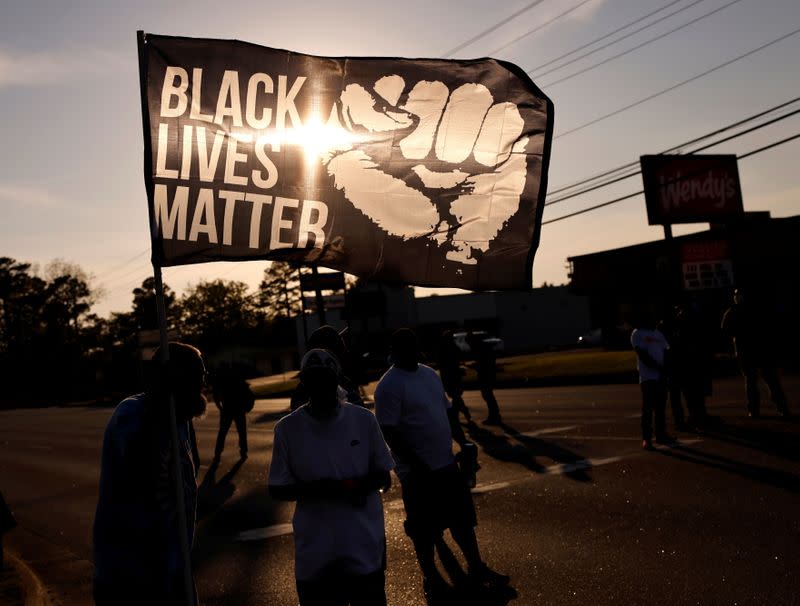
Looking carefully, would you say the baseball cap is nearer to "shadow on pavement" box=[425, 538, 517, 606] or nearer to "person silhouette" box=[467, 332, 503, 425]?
"shadow on pavement" box=[425, 538, 517, 606]

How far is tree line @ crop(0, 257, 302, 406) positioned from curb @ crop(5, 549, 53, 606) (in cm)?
9293

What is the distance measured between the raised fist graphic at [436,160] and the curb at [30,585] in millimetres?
4401

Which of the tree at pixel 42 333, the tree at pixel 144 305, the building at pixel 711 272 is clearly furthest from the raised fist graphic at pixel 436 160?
the tree at pixel 144 305

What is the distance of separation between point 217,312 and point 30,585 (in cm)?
11642

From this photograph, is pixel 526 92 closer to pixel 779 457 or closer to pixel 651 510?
pixel 651 510

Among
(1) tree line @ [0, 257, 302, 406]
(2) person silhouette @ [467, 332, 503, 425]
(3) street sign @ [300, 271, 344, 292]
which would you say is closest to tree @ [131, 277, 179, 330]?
(1) tree line @ [0, 257, 302, 406]

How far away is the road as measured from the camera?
6859 mm

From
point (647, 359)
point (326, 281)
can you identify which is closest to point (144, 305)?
point (326, 281)

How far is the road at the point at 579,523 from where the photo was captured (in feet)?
22.5

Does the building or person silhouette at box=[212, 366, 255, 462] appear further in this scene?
the building

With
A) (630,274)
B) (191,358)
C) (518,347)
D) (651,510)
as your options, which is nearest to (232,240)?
(191,358)

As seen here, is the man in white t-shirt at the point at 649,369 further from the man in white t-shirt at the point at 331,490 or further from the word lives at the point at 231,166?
the man in white t-shirt at the point at 331,490

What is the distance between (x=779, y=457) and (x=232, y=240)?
7.87 meters

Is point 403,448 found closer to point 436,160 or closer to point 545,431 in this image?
point 436,160
